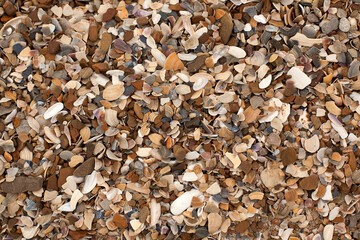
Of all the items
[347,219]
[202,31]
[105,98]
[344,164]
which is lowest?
[347,219]

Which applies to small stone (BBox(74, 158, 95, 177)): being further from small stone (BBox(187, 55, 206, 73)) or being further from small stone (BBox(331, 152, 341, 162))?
small stone (BBox(331, 152, 341, 162))

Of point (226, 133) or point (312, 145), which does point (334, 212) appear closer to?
point (312, 145)

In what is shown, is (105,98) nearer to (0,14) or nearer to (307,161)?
(0,14)

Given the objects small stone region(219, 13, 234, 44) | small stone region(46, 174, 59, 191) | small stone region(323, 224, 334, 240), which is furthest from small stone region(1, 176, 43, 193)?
small stone region(323, 224, 334, 240)

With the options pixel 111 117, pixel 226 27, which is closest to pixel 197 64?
pixel 226 27

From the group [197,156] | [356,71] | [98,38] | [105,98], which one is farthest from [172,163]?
[356,71]

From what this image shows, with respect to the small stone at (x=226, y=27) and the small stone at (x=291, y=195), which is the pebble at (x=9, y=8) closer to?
the small stone at (x=226, y=27)
